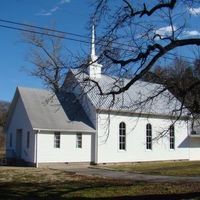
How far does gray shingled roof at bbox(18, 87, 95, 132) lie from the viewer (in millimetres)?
33562

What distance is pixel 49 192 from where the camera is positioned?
17203mm

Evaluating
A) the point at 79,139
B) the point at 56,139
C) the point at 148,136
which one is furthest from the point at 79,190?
the point at 148,136

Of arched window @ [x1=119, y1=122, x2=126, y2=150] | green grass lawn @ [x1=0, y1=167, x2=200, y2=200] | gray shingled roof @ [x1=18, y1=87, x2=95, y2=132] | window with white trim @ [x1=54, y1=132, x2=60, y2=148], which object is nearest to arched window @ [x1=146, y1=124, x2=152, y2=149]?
arched window @ [x1=119, y1=122, x2=126, y2=150]

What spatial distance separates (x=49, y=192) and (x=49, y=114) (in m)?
18.2

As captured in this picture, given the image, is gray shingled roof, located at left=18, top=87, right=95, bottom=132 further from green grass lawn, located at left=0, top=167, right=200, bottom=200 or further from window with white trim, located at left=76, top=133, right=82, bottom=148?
green grass lawn, located at left=0, top=167, right=200, bottom=200

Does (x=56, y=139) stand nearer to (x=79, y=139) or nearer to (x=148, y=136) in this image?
(x=79, y=139)

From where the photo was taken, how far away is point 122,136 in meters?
38.2

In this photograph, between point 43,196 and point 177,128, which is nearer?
point 43,196

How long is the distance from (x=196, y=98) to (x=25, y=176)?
10.8m

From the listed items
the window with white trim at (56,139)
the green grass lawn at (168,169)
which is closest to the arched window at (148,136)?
the green grass lawn at (168,169)

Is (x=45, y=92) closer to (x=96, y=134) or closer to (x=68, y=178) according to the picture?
(x=96, y=134)

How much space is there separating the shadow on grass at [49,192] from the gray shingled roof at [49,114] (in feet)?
42.0

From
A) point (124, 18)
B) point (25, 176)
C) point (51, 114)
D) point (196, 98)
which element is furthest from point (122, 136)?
point (124, 18)

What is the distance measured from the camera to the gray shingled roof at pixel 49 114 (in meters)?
33.6
